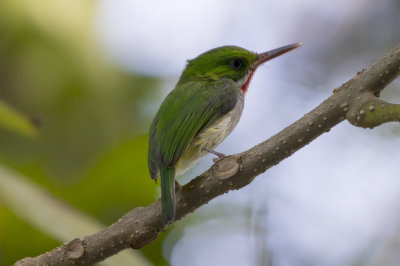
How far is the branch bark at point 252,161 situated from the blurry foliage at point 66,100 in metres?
1.03

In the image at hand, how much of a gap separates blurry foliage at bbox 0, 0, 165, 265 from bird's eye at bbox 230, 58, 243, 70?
66 cm

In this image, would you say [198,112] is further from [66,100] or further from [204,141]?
[66,100]

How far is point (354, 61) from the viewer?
19.6 feet

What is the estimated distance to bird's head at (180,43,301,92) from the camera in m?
3.29

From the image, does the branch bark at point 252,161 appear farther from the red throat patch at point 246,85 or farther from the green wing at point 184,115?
the red throat patch at point 246,85

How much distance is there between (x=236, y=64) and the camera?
3.35 metres

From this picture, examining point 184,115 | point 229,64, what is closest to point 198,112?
point 184,115

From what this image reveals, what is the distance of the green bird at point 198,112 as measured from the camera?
2.58 metres

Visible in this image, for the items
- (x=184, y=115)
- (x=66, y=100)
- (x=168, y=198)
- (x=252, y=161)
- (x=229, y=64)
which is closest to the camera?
(x=252, y=161)

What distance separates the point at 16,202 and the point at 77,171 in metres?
1.24

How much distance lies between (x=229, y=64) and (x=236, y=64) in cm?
4

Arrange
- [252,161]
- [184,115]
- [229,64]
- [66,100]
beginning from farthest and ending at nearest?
1. [66,100]
2. [229,64]
3. [184,115]
4. [252,161]

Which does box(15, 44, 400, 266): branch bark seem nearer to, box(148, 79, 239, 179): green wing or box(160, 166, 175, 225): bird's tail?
box(160, 166, 175, 225): bird's tail

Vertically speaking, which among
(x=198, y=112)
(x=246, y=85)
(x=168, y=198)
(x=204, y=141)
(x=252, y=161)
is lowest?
(x=168, y=198)
